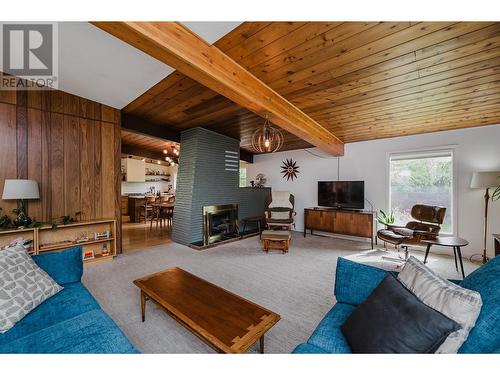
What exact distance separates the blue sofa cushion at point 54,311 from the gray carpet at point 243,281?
0.49 meters

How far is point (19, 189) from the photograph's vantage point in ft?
8.68

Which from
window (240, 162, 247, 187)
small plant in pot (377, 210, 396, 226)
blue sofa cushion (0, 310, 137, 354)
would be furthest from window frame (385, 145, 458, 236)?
blue sofa cushion (0, 310, 137, 354)

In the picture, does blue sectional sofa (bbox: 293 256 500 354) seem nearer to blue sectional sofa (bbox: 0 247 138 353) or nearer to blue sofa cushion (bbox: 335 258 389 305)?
blue sofa cushion (bbox: 335 258 389 305)

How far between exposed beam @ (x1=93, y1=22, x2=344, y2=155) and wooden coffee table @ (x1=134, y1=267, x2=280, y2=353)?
194 centimetres

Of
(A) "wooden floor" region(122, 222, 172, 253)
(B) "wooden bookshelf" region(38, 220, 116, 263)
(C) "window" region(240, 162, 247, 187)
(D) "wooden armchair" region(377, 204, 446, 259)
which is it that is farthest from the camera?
(C) "window" region(240, 162, 247, 187)

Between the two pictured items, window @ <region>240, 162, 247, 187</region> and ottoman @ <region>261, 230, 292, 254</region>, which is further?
window @ <region>240, 162, 247, 187</region>

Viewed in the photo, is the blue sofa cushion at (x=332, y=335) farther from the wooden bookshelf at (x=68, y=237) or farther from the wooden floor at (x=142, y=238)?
the wooden floor at (x=142, y=238)

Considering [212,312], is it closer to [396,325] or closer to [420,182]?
[396,325]

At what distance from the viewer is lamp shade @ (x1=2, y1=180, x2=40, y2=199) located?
260 centimetres
